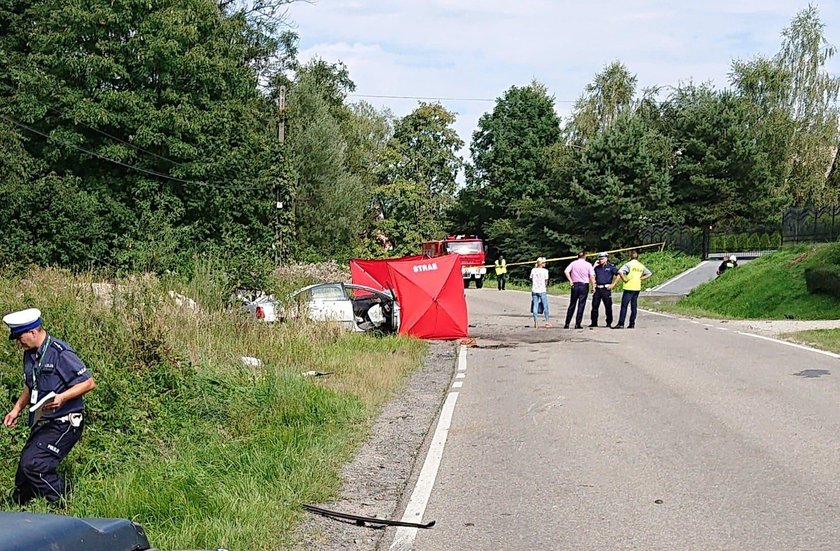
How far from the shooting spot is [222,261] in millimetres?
17391

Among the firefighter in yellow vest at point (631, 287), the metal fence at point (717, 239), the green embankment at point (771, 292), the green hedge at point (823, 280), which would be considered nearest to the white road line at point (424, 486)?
the firefighter in yellow vest at point (631, 287)

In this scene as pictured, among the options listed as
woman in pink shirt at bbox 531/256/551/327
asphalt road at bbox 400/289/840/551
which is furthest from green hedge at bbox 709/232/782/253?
asphalt road at bbox 400/289/840/551

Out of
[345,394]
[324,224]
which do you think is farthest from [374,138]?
[345,394]

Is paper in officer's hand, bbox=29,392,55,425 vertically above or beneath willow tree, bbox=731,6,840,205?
beneath

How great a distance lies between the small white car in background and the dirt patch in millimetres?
3887

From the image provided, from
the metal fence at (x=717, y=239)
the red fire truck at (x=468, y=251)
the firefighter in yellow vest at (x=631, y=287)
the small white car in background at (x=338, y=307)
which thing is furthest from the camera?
the red fire truck at (x=468, y=251)

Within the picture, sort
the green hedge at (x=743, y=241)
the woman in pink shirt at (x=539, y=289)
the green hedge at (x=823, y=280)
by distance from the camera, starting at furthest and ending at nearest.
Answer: the green hedge at (x=743, y=241) < the green hedge at (x=823, y=280) < the woman in pink shirt at (x=539, y=289)

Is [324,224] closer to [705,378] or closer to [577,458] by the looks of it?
[705,378]

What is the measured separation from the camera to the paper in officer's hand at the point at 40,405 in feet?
22.5

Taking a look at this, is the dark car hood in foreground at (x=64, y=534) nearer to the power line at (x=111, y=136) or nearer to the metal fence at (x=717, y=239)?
the power line at (x=111, y=136)

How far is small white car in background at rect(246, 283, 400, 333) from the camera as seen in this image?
1688 centimetres

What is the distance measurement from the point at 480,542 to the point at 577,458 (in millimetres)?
2569

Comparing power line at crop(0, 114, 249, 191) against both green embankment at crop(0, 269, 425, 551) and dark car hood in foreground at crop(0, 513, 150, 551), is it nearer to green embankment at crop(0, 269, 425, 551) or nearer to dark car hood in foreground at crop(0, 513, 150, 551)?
green embankment at crop(0, 269, 425, 551)

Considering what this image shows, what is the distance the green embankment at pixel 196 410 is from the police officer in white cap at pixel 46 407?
7.9 inches
